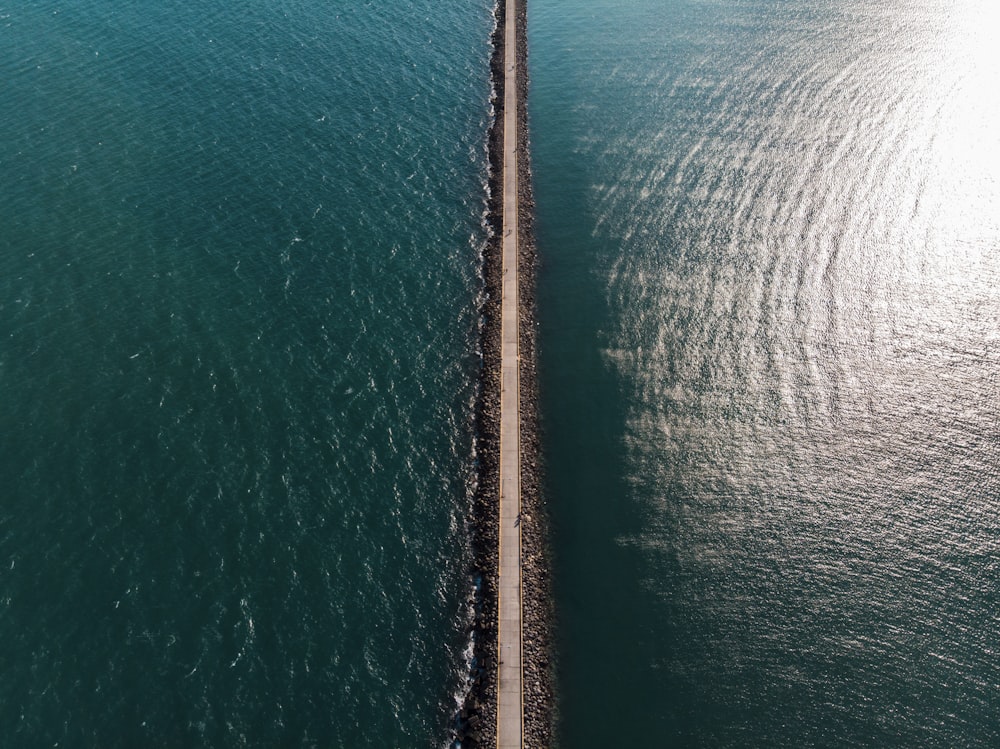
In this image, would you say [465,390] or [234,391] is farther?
[465,390]

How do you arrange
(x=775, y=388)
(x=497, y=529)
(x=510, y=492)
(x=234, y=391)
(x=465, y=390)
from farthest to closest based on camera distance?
(x=465, y=390) < (x=775, y=388) < (x=234, y=391) < (x=510, y=492) < (x=497, y=529)

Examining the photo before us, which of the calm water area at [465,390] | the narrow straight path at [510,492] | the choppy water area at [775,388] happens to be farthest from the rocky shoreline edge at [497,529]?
the choppy water area at [775,388]

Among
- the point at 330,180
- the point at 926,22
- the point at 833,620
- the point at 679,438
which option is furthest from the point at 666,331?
the point at 926,22

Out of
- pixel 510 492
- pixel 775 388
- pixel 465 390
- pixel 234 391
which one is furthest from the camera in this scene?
pixel 465 390

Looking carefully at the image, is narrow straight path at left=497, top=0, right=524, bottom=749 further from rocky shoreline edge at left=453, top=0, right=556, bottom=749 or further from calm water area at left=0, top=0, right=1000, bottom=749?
calm water area at left=0, top=0, right=1000, bottom=749

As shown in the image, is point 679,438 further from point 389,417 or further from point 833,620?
point 389,417

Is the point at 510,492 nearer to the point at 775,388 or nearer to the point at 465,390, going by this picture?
the point at 465,390

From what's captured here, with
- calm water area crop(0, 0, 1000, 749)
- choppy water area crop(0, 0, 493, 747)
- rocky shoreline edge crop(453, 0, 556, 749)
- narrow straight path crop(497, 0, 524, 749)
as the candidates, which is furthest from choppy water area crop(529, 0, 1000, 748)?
choppy water area crop(0, 0, 493, 747)

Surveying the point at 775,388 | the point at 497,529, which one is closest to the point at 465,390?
the point at 497,529
